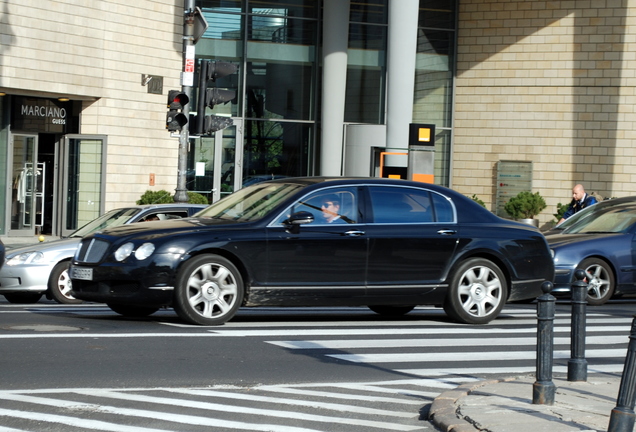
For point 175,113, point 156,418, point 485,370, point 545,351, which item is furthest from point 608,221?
point 156,418

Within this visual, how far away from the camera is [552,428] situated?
5855mm

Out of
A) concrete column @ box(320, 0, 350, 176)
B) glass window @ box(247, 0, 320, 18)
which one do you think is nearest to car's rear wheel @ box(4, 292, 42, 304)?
concrete column @ box(320, 0, 350, 176)

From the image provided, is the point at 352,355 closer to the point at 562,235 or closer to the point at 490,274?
the point at 490,274

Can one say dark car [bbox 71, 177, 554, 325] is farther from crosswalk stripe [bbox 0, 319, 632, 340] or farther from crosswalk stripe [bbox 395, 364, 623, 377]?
crosswalk stripe [bbox 395, 364, 623, 377]

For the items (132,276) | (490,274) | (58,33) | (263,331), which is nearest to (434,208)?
(490,274)

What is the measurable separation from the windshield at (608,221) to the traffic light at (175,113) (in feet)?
22.0

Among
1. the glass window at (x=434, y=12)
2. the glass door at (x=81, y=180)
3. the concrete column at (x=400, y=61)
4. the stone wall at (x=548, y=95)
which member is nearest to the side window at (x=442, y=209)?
the concrete column at (x=400, y=61)

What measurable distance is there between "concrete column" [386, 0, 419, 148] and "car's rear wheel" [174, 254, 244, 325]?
17098mm

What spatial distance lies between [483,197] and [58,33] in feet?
45.9

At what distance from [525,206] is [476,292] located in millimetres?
19406

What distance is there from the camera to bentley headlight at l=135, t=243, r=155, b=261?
32.6 feet

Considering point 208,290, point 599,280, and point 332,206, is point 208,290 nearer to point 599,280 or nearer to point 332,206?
point 332,206

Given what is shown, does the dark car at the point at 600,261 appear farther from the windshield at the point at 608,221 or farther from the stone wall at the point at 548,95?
the stone wall at the point at 548,95

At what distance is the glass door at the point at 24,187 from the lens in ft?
85.1
